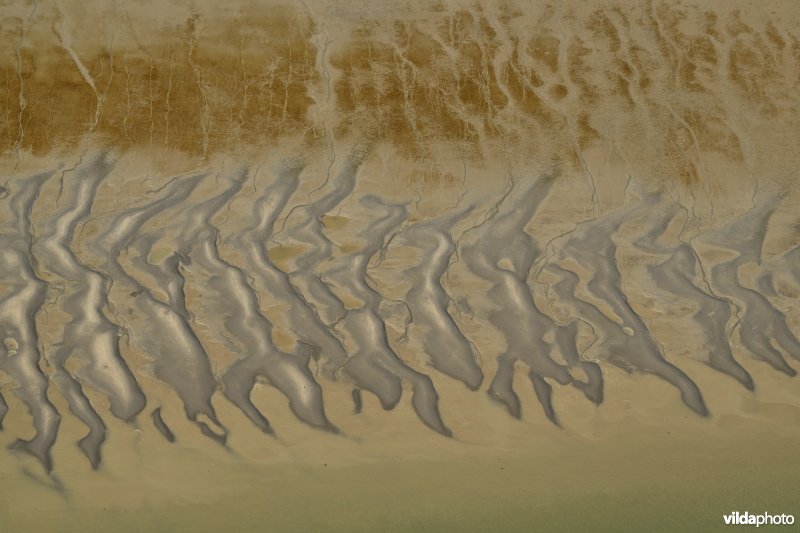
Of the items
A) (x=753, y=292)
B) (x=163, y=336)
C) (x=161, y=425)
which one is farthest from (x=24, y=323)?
(x=753, y=292)

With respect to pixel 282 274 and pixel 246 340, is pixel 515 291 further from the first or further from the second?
pixel 246 340

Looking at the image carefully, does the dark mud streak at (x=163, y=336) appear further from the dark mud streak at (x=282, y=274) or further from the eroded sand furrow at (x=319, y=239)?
the eroded sand furrow at (x=319, y=239)

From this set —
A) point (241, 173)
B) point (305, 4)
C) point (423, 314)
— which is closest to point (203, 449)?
point (423, 314)

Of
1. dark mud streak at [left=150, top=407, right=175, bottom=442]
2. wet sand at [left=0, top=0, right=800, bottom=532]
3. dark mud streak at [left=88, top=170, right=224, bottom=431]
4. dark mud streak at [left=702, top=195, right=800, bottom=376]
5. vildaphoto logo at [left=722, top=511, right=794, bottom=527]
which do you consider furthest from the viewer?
dark mud streak at [left=702, top=195, right=800, bottom=376]

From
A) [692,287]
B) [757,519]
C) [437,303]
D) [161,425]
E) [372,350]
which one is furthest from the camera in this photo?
[692,287]

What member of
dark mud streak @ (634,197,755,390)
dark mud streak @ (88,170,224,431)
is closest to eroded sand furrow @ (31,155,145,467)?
dark mud streak @ (88,170,224,431)

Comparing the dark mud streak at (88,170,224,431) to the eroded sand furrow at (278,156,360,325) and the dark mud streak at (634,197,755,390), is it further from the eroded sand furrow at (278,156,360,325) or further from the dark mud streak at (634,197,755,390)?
the dark mud streak at (634,197,755,390)
